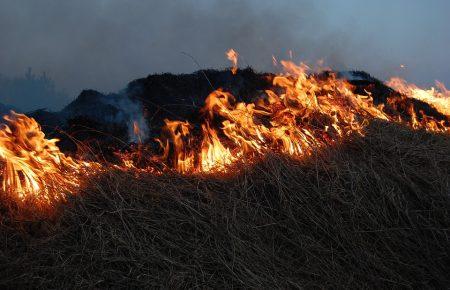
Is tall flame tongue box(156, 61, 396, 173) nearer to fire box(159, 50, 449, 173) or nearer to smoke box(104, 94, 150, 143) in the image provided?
fire box(159, 50, 449, 173)

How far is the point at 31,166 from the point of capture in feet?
11.5

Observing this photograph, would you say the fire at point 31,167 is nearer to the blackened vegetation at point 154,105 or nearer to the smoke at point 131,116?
the blackened vegetation at point 154,105

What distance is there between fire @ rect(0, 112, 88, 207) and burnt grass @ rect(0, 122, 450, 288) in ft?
0.80

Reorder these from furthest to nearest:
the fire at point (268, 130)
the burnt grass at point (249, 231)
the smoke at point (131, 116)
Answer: the smoke at point (131, 116) → the fire at point (268, 130) → the burnt grass at point (249, 231)

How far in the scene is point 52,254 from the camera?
2736 mm

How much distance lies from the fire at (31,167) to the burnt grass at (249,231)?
24 cm

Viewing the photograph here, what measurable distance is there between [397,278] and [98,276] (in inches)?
77.8

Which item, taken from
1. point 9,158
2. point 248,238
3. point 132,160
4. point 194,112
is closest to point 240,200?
point 248,238

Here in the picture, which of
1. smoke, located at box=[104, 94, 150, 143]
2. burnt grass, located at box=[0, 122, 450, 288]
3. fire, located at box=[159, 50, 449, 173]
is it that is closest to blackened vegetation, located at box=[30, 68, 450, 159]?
smoke, located at box=[104, 94, 150, 143]

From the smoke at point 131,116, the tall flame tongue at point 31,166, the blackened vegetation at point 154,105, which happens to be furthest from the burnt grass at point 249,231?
the smoke at point 131,116

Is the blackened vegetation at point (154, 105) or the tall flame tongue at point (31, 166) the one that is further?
the blackened vegetation at point (154, 105)

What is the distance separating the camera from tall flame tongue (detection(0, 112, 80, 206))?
331cm

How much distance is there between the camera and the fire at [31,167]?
331 centimetres

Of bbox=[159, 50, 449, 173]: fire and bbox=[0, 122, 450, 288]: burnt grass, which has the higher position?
bbox=[159, 50, 449, 173]: fire
